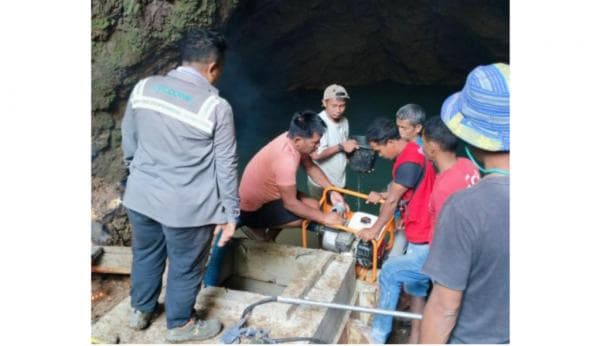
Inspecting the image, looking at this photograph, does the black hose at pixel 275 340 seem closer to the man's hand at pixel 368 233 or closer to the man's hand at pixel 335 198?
the man's hand at pixel 368 233

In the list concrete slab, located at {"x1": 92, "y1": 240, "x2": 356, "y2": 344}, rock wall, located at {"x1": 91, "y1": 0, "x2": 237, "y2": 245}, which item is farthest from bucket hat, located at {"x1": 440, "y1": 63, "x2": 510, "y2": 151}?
rock wall, located at {"x1": 91, "y1": 0, "x2": 237, "y2": 245}

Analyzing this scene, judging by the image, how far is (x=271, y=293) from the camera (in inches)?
157

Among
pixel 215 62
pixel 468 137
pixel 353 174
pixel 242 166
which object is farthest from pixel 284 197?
pixel 242 166

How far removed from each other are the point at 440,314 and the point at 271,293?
2.48m

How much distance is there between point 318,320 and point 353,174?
5687 mm

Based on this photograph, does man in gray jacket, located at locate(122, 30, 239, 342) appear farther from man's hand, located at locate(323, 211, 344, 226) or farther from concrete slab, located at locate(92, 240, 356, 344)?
man's hand, located at locate(323, 211, 344, 226)

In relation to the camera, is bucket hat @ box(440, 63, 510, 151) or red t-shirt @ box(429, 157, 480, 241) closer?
bucket hat @ box(440, 63, 510, 151)

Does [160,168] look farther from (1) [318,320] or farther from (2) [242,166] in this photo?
(2) [242,166]

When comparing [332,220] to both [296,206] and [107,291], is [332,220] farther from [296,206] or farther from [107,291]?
[107,291]

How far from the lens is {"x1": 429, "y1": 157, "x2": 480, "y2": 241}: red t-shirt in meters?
2.75

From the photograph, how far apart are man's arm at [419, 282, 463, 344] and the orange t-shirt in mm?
2024

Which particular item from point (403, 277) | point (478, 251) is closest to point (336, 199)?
point (403, 277)

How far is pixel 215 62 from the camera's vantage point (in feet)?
8.41

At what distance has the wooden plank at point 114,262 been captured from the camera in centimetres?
427
